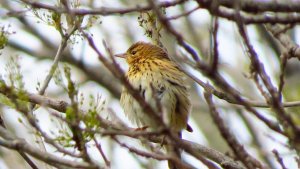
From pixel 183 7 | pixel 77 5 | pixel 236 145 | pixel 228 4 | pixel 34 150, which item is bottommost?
pixel 236 145

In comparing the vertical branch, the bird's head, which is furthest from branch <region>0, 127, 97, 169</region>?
the bird's head

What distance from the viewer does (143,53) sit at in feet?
22.2

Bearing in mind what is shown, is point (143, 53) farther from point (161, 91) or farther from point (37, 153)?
point (37, 153)

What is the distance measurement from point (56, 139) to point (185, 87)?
9.35ft

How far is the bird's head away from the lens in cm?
666

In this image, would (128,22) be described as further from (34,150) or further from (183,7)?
(34,150)

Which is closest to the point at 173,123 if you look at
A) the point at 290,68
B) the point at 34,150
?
the point at 34,150

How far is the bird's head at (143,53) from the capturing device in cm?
666

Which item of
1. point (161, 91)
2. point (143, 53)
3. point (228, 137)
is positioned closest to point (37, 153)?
point (228, 137)

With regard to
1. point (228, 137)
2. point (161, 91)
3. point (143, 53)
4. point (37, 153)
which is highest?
point (143, 53)

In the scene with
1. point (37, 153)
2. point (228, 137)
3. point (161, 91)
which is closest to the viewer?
point (228, 137)

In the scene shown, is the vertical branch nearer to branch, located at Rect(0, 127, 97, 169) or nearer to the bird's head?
branch, located at Rect(0, 127, 97, 169)

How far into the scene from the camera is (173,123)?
6.01 metres

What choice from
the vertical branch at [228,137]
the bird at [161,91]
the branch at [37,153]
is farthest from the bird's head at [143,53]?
the vertical branch at [228,137]
